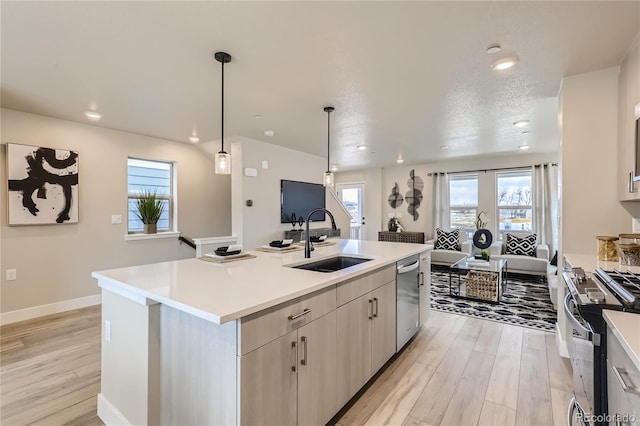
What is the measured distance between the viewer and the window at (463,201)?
6.76m

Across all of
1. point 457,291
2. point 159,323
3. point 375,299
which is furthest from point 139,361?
point 457,291

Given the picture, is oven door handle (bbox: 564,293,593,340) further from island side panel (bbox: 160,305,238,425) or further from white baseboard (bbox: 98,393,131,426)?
white baseboard (bbox: 98,393,131,426)

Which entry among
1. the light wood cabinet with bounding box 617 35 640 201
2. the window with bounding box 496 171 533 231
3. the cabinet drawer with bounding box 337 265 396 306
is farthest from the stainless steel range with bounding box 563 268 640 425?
the window with bounding box 496 171 533 231

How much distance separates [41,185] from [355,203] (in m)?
6.87

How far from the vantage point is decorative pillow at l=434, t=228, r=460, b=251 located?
6414 millimetres

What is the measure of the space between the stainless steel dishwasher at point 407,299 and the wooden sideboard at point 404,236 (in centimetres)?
443

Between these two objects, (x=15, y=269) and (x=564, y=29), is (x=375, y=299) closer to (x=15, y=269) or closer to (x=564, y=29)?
(x=564, y=29)

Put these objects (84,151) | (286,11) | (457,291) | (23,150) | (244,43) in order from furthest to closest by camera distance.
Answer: (457,291), (84,151), (23,150), (244,43), (286,11)

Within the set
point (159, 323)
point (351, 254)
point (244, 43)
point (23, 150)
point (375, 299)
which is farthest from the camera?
point (23, 150)

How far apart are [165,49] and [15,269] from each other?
10.9ft

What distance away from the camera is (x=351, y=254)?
2.59m

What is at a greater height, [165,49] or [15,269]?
[165,49]

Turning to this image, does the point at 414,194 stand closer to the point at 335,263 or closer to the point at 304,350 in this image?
the point at 335,263

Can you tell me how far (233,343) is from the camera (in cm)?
119
